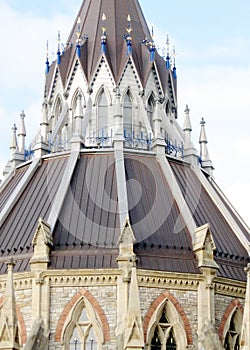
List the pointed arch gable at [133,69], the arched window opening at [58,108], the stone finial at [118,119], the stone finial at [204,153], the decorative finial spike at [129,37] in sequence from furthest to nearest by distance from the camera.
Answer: the arched window opening at [58,108]
the decorative finial spike at [129,37]
the pointed arch gable at [133,69]
the stone finial at [204,153]
the stone finial at [118,119]

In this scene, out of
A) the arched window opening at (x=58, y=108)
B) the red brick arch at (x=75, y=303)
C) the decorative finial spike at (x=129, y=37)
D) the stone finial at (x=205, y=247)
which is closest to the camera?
the red brick arch at (x=75, y=303)

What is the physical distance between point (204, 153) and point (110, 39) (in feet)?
25.6

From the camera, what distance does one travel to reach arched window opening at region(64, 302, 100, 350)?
45.7 metres

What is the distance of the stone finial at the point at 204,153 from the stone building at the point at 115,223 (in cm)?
6

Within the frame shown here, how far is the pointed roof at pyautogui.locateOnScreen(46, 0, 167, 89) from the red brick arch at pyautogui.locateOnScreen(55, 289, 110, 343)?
14366mm

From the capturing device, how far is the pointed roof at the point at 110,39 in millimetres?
56906

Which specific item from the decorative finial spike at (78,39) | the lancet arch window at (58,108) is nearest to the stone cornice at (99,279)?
the lancet arch window at (58,108)

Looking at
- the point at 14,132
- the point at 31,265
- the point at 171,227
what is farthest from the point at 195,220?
the point at 14,132

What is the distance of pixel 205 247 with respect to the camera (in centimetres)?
4775

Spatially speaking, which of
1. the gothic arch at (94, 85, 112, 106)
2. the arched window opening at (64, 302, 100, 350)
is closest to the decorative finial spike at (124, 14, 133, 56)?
the gothic arch at (94, 85, 112, 106)

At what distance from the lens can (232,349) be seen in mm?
47969

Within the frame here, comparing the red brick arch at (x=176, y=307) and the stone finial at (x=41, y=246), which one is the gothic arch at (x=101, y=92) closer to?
the stone finial at (x=41, y=246)

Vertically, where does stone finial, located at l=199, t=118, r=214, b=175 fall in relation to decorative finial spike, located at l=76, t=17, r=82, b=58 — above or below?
below

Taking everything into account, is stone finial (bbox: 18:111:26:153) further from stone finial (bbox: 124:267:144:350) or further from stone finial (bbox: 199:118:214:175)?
stone finial (bbox: 124:267:144:350)
